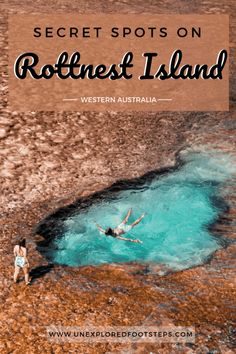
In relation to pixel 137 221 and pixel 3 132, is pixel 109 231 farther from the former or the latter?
pixel 3 132

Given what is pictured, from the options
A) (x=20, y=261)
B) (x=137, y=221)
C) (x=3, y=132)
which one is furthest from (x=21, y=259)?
(x=3, y=132)

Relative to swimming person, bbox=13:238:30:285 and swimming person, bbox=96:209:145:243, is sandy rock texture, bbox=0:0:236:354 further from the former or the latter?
swimming person, bbox=96:209:145:243

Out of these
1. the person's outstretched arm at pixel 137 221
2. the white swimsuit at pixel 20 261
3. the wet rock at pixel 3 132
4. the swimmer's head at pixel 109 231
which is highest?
the wet rock at pixel 3 132

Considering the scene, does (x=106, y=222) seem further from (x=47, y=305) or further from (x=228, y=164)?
(x=228, y=164)

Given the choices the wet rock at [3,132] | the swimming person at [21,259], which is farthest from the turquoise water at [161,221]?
the wet rock at [3,132]

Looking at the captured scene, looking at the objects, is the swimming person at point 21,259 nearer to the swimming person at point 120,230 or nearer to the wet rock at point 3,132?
the swimming person at point 120,230
